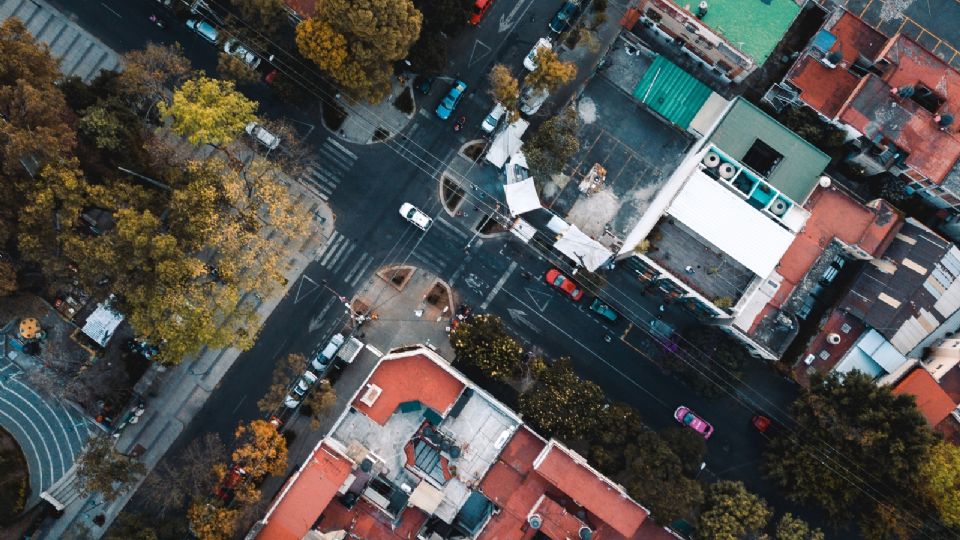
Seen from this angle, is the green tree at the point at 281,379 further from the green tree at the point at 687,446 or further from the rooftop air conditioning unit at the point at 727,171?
the rooftop air conditioning unit at the point at 727,171

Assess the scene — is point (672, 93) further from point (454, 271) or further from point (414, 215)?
point (414, 215)

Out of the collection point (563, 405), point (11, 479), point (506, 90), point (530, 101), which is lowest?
point (11, 479)

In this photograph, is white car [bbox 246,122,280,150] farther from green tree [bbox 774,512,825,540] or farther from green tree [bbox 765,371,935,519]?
green tree [bbox 774,512,825,540]

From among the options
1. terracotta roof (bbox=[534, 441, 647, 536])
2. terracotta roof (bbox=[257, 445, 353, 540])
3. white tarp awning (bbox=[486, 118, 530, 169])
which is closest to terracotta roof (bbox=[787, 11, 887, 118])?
white tarp awning (bbox=[486, 118, 530, 169])

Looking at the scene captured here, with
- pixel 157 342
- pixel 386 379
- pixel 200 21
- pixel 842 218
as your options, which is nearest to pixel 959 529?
pixel 842 218

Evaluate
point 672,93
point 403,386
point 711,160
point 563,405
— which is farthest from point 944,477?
point 403,386

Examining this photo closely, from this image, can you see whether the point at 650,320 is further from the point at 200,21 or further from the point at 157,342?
the point at 200,21
